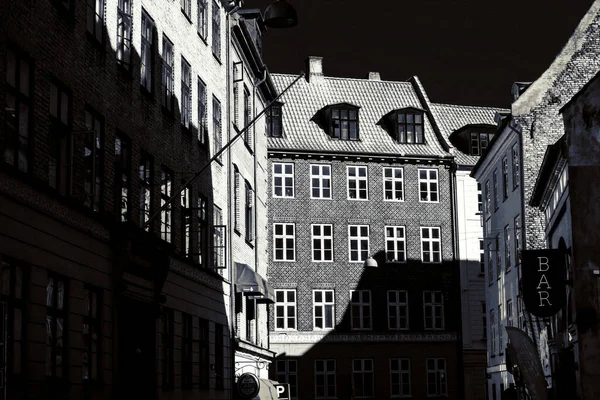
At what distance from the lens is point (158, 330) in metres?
24.7

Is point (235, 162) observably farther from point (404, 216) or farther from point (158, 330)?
point (404, 216)

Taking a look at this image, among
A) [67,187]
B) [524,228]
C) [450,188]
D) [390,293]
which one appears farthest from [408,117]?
[67,187]

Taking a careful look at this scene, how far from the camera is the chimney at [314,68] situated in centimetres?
5956

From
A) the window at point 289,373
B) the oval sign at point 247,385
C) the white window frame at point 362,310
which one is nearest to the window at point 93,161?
the oval sign at point 247,385

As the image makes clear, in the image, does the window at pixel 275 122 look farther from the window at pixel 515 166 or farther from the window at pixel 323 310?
the window at pixel 515 166

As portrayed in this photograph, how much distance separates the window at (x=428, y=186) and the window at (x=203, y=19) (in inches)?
1037

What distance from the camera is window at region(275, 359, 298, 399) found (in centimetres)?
5247

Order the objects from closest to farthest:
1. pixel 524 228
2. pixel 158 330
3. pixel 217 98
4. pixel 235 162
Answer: pixel 158 330, pixel 217 98, pixel 235 162, pixel 524 228

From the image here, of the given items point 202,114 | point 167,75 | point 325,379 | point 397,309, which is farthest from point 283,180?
point 167,75

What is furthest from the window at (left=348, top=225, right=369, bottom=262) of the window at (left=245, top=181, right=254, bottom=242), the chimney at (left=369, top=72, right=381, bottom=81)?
the window at (left=245, top=181, right=254, bottom=242)

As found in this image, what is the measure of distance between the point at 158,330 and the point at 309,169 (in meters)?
30.5

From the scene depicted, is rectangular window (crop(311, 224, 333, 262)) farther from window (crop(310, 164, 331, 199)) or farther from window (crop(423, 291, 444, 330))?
window (crop(423, 291, 444, 330))

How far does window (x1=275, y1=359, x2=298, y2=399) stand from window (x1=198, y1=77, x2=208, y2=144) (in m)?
23.4

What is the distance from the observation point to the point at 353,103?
2308 inches
